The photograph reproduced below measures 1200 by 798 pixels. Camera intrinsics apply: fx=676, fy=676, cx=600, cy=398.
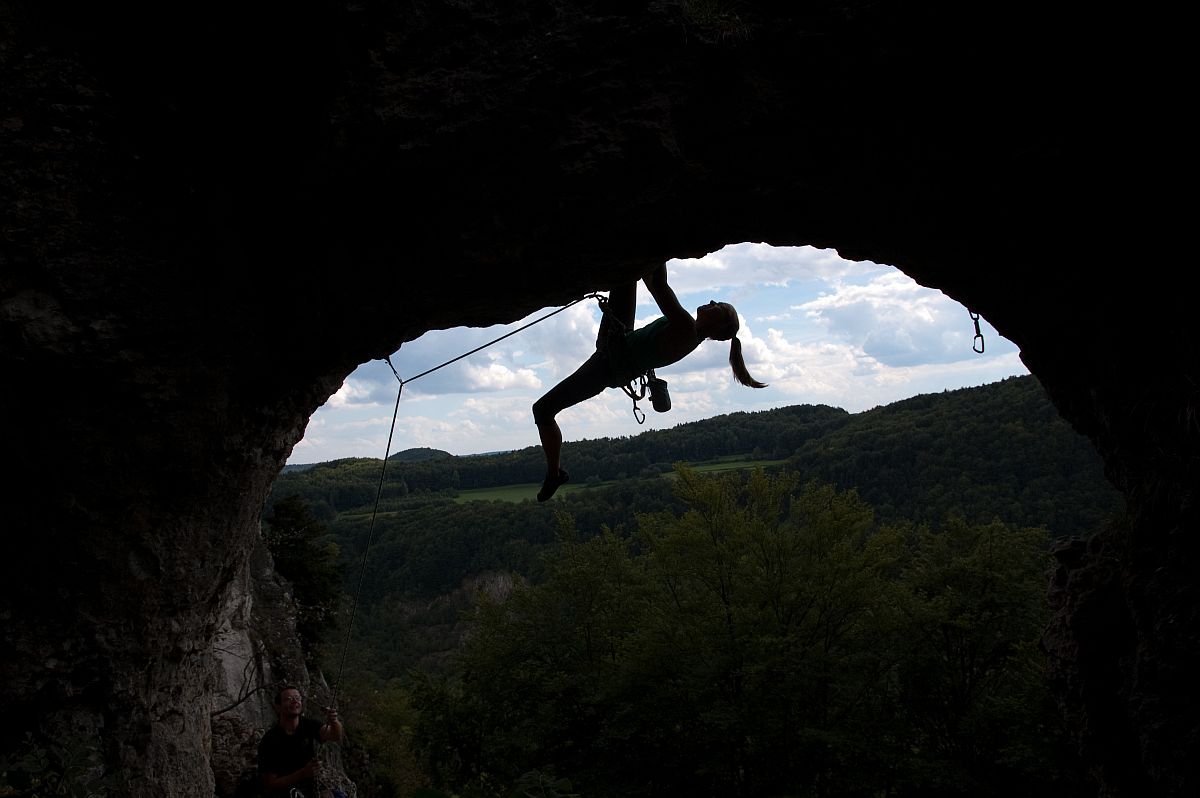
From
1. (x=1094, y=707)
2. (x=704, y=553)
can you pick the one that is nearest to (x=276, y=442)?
(x=1094, y=707)

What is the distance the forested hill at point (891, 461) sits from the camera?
4138 cm

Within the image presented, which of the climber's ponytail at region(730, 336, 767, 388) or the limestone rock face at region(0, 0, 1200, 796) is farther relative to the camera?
the climber's ponytail at region(730, 336, 767, 388)

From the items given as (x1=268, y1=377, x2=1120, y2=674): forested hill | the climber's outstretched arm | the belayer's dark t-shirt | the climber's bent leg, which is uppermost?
the climber's outstretched arm

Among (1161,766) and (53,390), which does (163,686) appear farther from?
(1161,766)

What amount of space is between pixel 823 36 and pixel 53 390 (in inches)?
175

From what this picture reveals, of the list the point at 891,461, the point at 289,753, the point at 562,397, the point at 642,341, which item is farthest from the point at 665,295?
the point at 891,461

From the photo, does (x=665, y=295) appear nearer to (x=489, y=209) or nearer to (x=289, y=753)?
(x=489, y=209)

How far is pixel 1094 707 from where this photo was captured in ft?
12.4

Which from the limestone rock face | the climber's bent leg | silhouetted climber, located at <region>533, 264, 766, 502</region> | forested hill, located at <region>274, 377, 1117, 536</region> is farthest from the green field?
the limestone rock face

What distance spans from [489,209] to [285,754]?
4.37 metres

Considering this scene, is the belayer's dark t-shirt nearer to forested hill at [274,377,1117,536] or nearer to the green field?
forested hill at [274,377,1117,536]

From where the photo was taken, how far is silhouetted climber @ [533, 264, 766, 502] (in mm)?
5207

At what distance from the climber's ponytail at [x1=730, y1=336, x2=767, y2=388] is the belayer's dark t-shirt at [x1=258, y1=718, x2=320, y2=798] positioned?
14.1ft

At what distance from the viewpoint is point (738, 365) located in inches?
223
